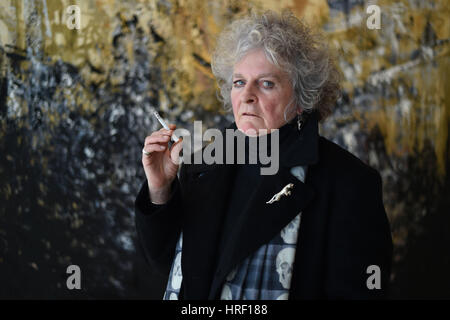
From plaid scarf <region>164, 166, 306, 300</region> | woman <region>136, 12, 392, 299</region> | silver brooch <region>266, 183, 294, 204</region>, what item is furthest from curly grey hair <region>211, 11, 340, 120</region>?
plaid scarf <region>164, 166, 306, 300</region>

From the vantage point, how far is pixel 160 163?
1.28 meters

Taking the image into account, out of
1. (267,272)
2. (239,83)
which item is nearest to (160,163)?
(239,83)

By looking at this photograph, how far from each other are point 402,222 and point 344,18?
103 centimetres

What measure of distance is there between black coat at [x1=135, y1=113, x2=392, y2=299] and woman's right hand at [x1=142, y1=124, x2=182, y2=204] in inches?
1.2

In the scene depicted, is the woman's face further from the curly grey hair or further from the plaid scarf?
the plaid scarf

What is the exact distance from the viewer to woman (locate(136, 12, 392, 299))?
1.16 meters

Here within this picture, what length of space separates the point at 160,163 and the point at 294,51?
1.63ft

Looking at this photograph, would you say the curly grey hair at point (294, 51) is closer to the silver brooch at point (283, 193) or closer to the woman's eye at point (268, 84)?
the woman's eye at point (268, 84)

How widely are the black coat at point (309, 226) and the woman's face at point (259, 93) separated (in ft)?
0.35

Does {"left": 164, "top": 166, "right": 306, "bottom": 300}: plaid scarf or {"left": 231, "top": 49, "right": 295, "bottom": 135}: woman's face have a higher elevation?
{"left": 231, "top": 49, "right": 295, "bottom": 135}: woman's face

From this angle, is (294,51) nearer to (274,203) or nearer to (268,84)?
(268,84)

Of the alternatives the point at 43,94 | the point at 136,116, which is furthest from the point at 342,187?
the point at 43,94

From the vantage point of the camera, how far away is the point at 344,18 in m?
2.15

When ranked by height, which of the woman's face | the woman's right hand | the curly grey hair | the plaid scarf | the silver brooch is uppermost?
the curly grey hair
